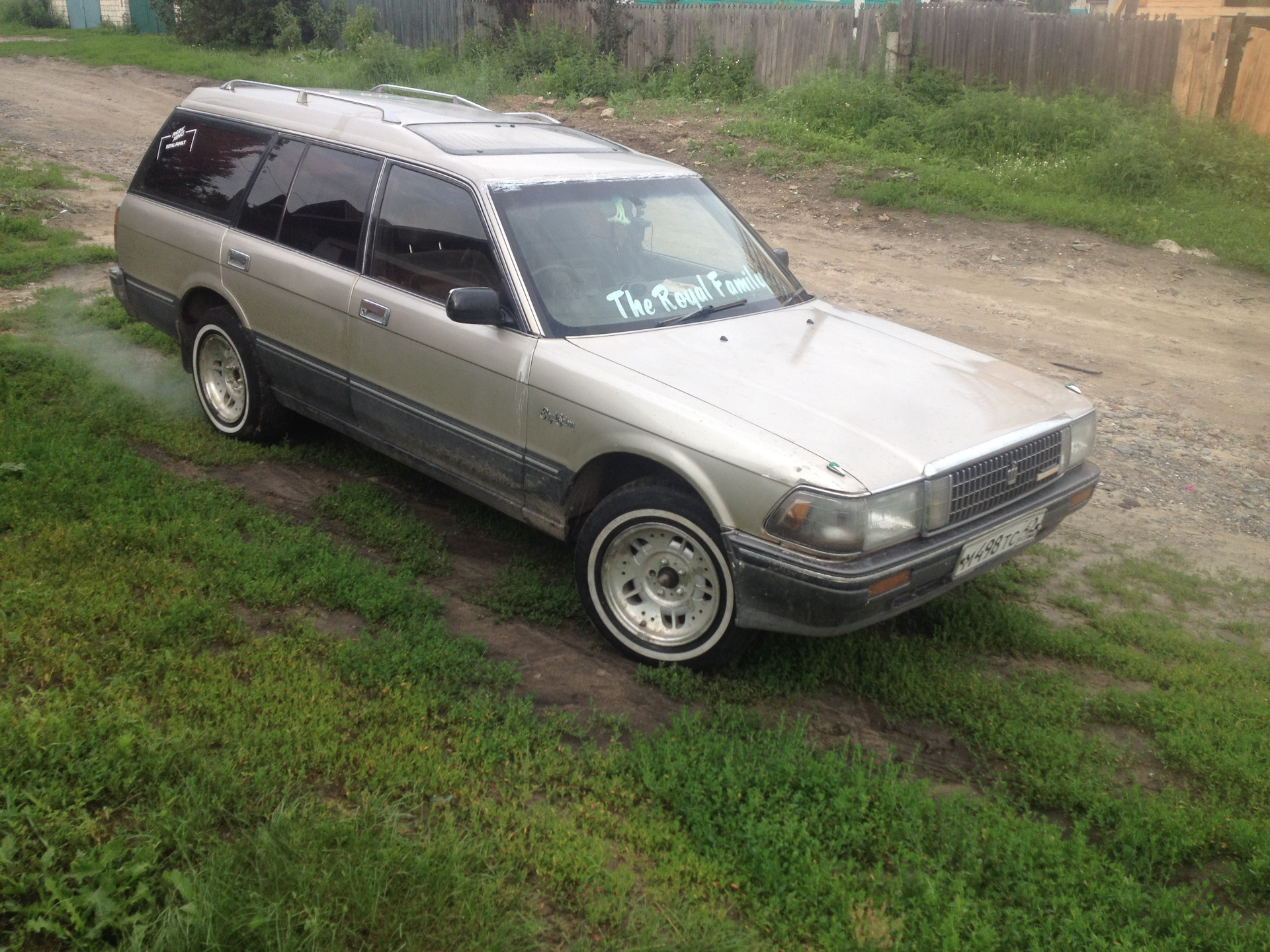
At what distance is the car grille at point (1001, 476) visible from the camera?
3814 millimetres

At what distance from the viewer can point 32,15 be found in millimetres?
33656

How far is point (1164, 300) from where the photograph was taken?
10.4 m

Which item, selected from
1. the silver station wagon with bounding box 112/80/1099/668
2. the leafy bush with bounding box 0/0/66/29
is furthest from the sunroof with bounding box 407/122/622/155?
the leafy bush with bounding box 0/0/66/29

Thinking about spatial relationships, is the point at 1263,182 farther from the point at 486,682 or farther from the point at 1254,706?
the point at 486,682

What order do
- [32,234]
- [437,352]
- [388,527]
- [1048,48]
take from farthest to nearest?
[1048,48] → [32,234] → [388,527] → [437,352]

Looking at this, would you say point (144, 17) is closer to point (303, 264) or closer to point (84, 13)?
point (84, 13)

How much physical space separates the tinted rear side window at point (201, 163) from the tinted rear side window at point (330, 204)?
0.47 meters

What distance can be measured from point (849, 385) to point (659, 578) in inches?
42.3

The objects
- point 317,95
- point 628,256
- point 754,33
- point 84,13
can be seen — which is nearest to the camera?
point 628,256

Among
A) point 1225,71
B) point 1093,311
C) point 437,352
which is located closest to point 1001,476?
point 437,352

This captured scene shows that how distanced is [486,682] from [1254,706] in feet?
9.50

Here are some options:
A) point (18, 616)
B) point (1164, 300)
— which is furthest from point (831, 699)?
point (1164, 300)

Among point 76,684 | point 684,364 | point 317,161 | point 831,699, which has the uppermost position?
point 317,161

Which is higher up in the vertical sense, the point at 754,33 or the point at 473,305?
the point at 754,33
